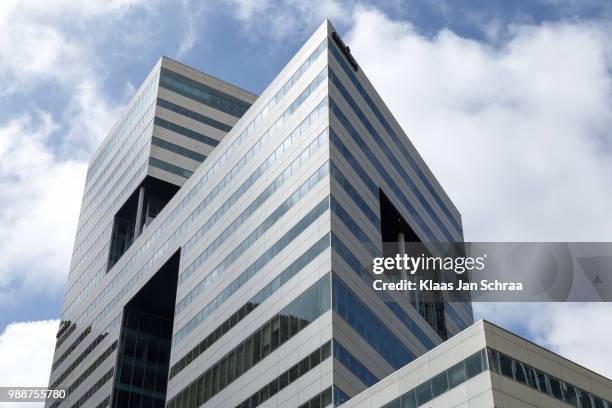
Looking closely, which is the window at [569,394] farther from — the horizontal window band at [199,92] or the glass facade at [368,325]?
the horizontal window band at [199,92]


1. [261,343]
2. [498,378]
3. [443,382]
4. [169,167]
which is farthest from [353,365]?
[169,167]

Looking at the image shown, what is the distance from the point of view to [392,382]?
56000 mm

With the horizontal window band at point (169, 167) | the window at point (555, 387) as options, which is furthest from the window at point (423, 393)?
the horizontal window band at point (169, 167)

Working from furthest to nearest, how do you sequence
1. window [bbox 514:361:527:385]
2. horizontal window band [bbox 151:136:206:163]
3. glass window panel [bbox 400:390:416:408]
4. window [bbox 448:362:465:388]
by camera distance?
horizontal window band [bbox 151:136:206:163] → glass window panel [bbox 400:390:416:408] → window [bbox 448:362:465:388] → window [bbox 514:361:527:385]

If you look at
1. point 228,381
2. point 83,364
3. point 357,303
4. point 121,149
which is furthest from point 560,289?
point 121,149

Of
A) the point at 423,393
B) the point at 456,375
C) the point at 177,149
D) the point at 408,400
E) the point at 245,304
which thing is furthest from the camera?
the point at 177,149

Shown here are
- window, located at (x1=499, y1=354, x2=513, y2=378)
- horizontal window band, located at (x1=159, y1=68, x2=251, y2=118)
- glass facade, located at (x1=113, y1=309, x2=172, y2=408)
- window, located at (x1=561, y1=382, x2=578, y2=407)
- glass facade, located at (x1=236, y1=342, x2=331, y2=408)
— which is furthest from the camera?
horizontal window band, located at (x1=159, y1=68, x2=251, y2=118)

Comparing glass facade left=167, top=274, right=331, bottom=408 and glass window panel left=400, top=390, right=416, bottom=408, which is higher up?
glass facade left=167, top=274, right=331, bottom=408

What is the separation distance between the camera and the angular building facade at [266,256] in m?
74.9

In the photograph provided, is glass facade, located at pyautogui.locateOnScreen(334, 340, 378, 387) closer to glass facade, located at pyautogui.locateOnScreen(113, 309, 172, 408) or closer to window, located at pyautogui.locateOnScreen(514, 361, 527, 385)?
window, located at pyautogui.locateOnScreen(514, 361, 527, 385)

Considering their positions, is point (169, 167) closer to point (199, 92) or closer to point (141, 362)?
point (199, 92)

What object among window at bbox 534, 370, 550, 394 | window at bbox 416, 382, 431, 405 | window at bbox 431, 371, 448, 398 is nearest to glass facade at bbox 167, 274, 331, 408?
window at bbox 416, 382, 431, 405

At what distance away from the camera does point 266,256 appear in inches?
3285

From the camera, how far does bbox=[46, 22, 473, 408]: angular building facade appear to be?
246 ft
